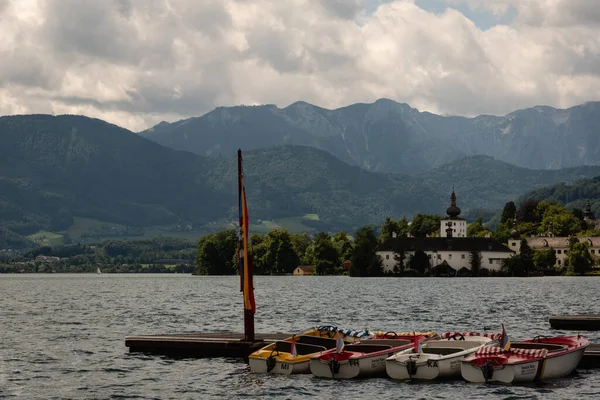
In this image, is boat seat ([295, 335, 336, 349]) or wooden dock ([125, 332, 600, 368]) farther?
wooden dock ([125, 332, 600, 368])

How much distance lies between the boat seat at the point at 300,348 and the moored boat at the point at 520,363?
9107 mm

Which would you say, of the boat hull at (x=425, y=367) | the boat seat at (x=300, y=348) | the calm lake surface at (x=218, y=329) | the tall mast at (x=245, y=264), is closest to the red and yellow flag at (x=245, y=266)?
the tall mast at (x=245, y=264)

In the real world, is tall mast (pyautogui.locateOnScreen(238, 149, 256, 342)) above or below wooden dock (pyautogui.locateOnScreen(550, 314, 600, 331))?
above

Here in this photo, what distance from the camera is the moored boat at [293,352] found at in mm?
53000

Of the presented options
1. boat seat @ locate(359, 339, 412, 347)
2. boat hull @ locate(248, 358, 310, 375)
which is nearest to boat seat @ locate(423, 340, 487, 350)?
boat seat @ locate(359, 339, 412, 347)

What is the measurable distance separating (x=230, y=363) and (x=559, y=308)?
205 feet

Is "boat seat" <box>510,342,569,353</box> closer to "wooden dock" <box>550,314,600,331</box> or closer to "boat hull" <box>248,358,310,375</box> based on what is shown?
"boat hull" <box>248,358,310,375</box>

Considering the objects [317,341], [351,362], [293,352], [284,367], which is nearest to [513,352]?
[351,362]

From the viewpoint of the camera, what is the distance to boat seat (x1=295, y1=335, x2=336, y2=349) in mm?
56156

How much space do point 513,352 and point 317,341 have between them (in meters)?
11.8

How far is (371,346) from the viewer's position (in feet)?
180

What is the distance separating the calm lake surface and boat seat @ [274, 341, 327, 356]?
7.92ft

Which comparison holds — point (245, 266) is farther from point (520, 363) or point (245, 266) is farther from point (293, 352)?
point (520, 363)

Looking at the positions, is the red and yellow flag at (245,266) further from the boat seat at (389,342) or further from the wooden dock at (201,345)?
the boat seat at (389,342)
